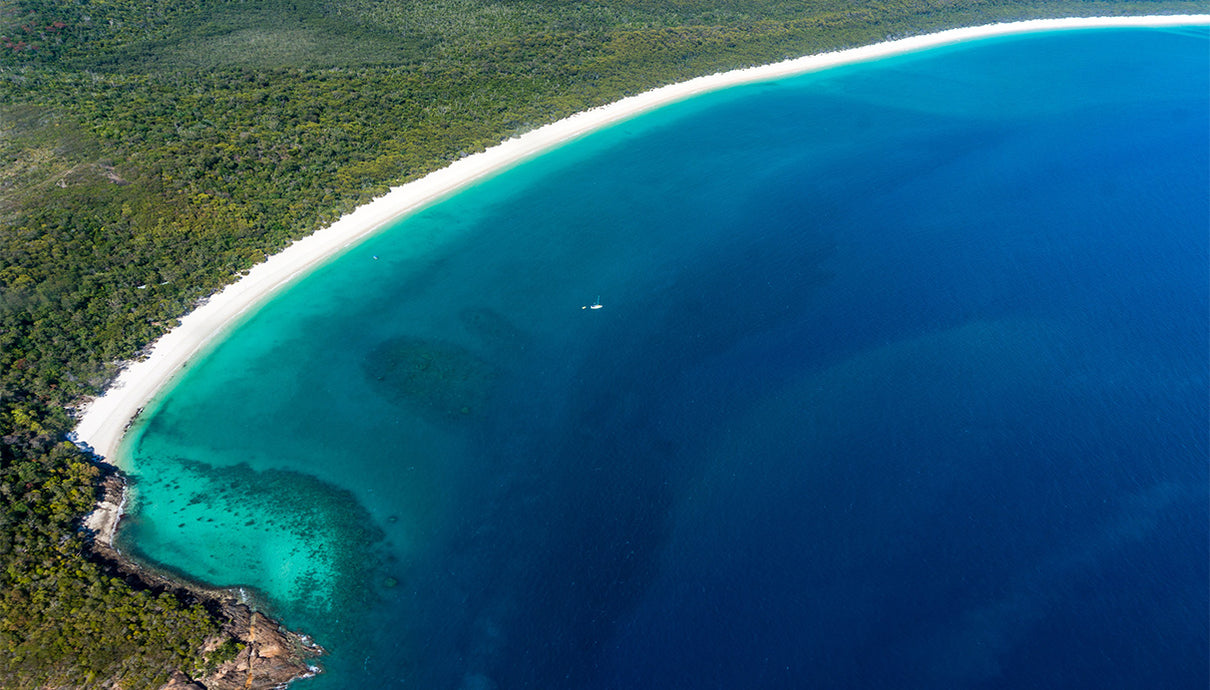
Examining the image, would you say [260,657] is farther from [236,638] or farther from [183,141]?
[183,141]

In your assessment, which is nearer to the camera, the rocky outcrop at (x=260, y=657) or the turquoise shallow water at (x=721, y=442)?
the rocky outcrop at (x=260, y=657)

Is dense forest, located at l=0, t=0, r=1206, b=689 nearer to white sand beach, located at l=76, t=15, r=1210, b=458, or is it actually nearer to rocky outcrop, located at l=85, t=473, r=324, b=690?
rocky outcrop, located at l=85, t=473, r=324, b=690

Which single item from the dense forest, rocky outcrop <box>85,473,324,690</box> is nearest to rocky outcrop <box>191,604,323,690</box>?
rocky outcrop <box>85,473,324,690</box>

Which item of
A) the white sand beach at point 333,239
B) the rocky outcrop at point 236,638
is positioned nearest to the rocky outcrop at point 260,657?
the rocky outcrop at point 236,638

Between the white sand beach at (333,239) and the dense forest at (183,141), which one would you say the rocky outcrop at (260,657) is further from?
the white sand beach at (333,239)

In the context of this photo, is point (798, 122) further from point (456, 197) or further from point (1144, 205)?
point (456, 197)
